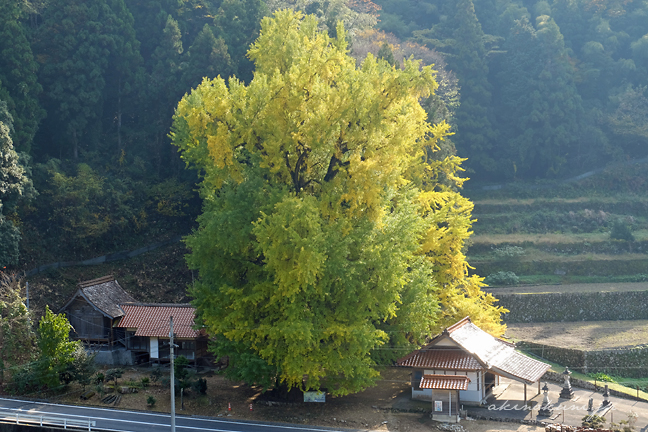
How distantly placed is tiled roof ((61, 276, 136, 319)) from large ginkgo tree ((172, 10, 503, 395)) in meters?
7.06

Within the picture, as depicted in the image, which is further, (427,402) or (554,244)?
(554,244)

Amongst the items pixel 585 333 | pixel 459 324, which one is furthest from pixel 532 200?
pixel 459 324

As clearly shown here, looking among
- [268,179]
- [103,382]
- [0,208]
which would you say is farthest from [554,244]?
[0,208]

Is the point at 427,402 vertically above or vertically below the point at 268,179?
below

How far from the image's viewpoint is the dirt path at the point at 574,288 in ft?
118

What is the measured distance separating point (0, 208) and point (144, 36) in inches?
754

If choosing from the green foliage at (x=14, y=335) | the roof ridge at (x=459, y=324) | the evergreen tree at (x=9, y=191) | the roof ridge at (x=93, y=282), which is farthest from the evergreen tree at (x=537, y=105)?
the green foliage at (x=14, y=335)

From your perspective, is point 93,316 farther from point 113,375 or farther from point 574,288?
point 574,288

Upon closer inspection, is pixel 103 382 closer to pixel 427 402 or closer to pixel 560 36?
pixel 427 402

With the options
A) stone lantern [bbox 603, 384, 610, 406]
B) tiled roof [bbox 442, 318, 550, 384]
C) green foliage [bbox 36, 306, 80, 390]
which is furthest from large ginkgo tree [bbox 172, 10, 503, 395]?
stone lantern [bbox 603, 384, 610, 406]

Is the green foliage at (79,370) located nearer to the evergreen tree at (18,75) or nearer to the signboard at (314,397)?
the signboard at (314,397)

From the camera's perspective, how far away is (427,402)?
21812 millimetres

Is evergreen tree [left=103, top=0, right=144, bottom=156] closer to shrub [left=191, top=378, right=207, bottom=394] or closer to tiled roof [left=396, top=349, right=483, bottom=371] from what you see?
shrub [left=191, top=378, right=207, bottom=394]

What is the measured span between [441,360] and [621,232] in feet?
86.0
